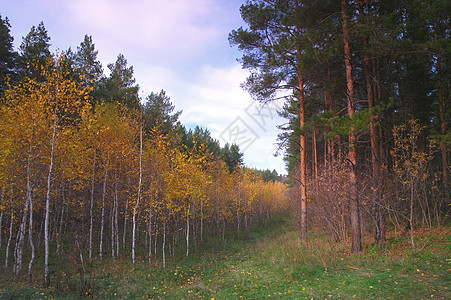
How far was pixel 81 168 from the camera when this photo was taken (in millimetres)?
11094

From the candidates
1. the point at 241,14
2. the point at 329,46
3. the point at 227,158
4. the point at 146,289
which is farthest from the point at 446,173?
the point at 227,158

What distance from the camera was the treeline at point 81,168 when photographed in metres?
8.39

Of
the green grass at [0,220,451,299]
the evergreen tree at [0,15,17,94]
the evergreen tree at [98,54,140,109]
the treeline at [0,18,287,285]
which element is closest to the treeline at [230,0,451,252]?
the green grass at [0,220,451,299]

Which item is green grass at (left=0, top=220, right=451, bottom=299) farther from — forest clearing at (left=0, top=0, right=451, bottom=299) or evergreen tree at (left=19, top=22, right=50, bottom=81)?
evergreen tree at (left=19, top=22, right=50, bottom=81)

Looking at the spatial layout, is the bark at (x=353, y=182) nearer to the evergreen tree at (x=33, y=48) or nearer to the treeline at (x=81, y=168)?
the treeline at (x=81, y=168)

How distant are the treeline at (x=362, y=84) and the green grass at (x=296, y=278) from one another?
3.31 feet

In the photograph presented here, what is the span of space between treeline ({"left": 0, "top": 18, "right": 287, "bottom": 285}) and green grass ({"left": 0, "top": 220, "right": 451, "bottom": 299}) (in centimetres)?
108

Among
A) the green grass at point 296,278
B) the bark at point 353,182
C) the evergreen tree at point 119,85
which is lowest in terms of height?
the green grass at point 296,278

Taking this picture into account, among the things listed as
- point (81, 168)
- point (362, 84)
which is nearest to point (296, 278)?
point (362, 84)

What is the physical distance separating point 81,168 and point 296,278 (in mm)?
9801

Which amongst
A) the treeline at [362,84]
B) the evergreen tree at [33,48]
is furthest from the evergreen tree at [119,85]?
the treeline at [362,84]

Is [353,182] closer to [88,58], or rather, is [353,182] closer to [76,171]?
[76,171]

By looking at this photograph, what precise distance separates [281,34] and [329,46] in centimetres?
295

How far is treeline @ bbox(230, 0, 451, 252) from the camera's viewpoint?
787cm
